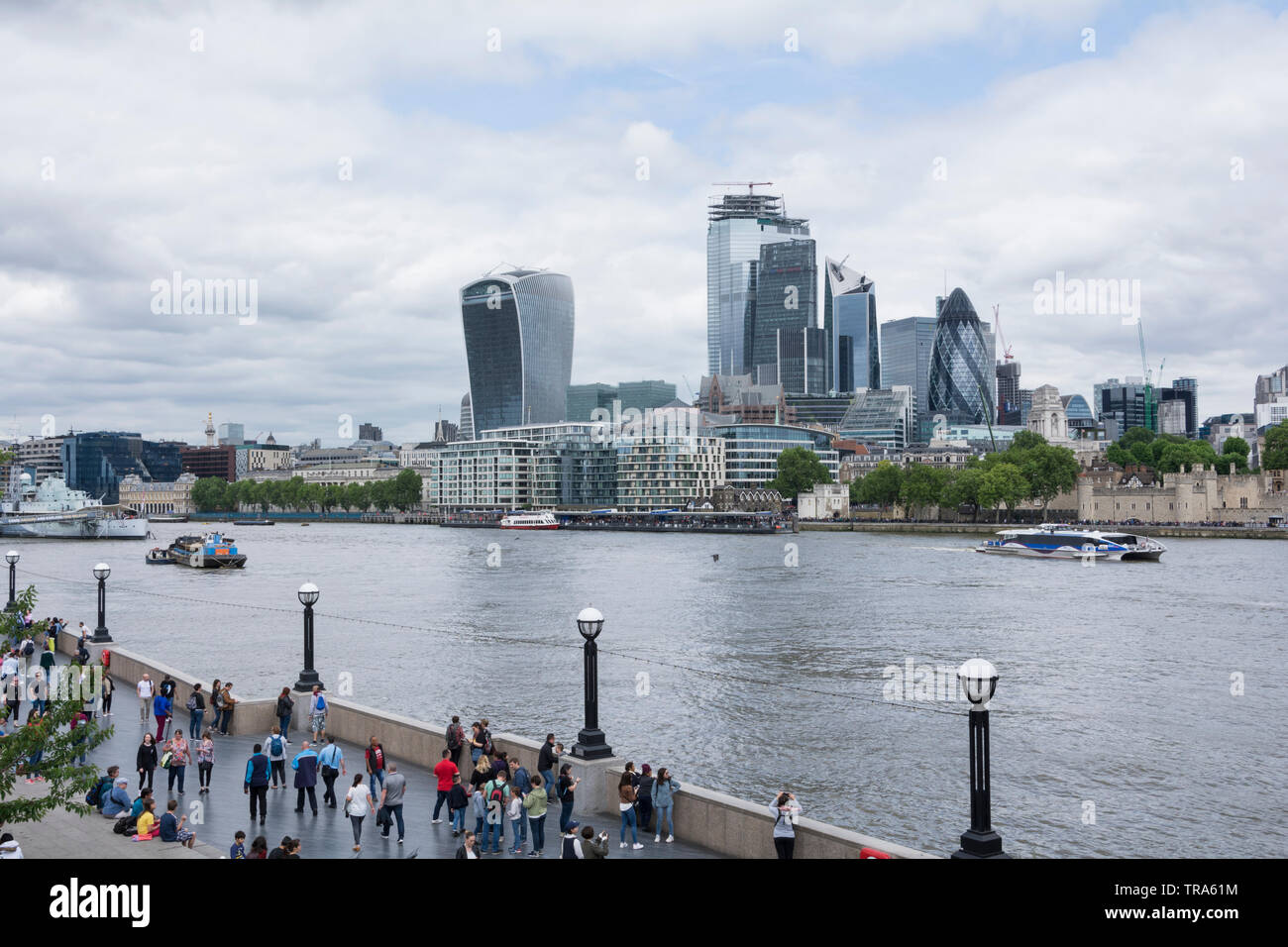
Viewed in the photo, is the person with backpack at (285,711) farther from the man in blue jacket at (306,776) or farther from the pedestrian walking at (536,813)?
the pedestrian walking at (536,813)

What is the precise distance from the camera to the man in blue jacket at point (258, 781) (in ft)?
52.5

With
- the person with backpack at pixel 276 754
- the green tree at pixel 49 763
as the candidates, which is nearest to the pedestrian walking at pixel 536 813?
the person with backpack at pixel 276 754

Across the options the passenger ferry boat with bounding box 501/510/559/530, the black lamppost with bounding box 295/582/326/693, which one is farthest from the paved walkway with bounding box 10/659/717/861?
the passenger ferry boat with bounding box 501/510/559/530

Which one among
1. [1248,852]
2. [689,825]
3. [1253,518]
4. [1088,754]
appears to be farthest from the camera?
[1253,518]

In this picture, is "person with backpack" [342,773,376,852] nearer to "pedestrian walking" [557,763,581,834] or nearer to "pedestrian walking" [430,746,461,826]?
"pedestrian walking" [430,746,461,826]

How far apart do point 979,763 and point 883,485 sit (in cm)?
16133

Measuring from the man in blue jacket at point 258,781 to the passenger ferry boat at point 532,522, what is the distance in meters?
170

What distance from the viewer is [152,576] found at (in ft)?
280

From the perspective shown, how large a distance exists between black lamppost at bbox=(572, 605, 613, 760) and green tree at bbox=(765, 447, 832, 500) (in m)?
171

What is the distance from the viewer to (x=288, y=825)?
16.2m
